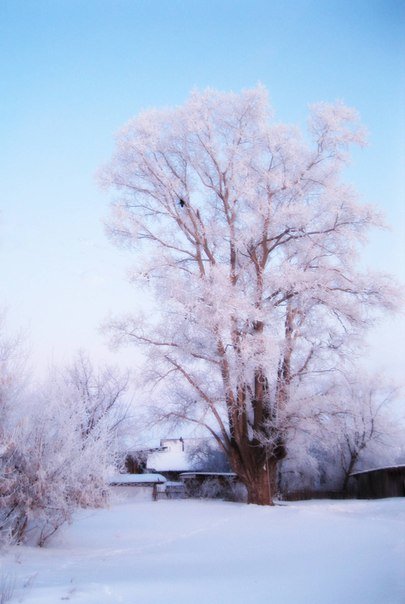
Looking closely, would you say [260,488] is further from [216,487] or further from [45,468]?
[216,487]

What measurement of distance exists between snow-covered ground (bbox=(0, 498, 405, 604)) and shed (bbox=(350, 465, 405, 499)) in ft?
59.3

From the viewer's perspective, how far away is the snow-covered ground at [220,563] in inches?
188

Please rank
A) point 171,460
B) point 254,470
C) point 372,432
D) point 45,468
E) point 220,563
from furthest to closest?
point 171,460, point 372,432, point 254,470, point 45,468, point 220,563

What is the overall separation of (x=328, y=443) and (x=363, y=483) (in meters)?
21.3

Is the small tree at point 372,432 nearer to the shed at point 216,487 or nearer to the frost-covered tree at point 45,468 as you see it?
the shed at point 216,487

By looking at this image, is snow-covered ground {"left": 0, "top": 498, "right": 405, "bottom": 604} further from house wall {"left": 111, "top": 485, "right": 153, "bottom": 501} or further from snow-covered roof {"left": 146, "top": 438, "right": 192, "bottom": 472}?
snow-covered roof {"left": 146, "top": 438, "right": 192, "bottom": 472}

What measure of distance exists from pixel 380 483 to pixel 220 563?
93.0 ft

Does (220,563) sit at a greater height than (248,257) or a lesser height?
lesser

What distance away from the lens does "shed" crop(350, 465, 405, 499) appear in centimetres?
2925

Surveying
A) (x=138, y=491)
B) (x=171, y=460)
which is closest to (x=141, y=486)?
(x=138, y=491)

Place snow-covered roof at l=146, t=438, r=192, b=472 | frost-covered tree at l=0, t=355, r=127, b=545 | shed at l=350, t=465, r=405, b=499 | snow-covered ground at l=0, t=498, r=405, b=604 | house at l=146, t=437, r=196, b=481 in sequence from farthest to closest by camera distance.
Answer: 1. snow-covered roof at l=146, t=438, r=192, b=472
2. house at l=146, t=437, r=196, b=481
3. shed at l=350, t=465, r=405, b=499
4. frost-covered tree at l=0, t=355, r=127, b=545
5. snow-covered ground at l=0, t=498, r=405, b=604

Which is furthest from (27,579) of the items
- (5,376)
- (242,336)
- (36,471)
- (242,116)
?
(242,116)

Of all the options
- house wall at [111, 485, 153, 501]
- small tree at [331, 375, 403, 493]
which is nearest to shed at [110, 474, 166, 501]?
house wall at [111, 485, 153, 501]

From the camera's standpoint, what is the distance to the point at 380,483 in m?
31.5
